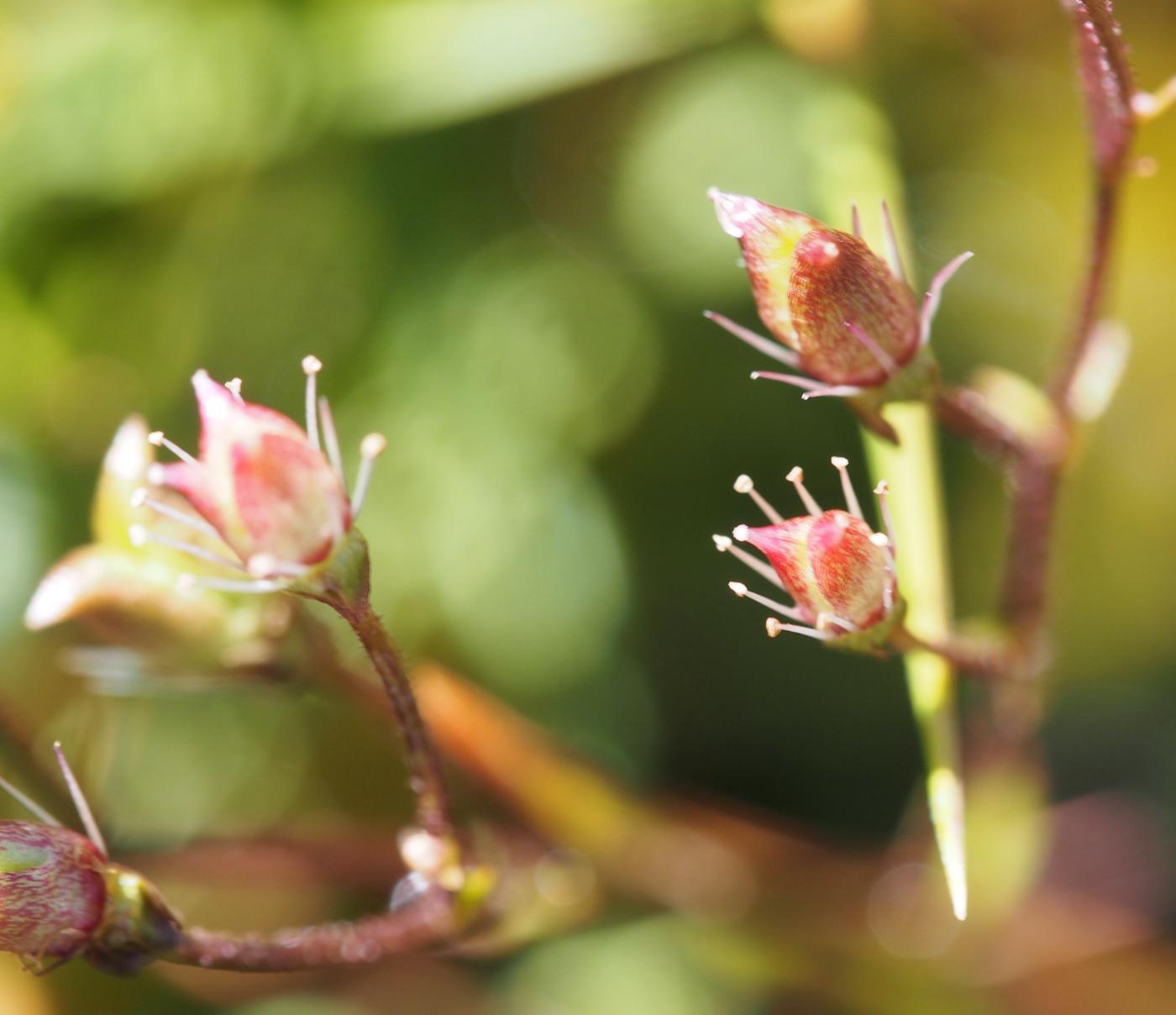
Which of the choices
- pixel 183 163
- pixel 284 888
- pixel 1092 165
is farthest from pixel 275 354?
pixel 1092 165

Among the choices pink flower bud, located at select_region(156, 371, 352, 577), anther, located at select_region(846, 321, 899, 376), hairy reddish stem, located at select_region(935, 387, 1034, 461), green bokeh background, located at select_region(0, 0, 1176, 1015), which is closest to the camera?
pink flower bud, located at select_region(156, 371, 352, 577)

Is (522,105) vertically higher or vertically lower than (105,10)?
lower

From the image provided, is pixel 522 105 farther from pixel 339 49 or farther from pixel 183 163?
pixel 183 163

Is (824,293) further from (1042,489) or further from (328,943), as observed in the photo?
(328,943)

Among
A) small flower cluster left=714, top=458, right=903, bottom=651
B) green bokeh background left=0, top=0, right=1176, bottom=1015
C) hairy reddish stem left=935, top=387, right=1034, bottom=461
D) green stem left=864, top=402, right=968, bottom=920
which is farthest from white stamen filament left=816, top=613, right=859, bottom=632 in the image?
green bokeh background left=0, top=0, right=1176, bottom=1015

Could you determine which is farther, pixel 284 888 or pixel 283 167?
pixel 283 167

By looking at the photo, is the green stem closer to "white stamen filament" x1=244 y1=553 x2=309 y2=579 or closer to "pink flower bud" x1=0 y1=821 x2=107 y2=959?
"white stamen filament" x1=244 y1=553 x2=309 y2=579
